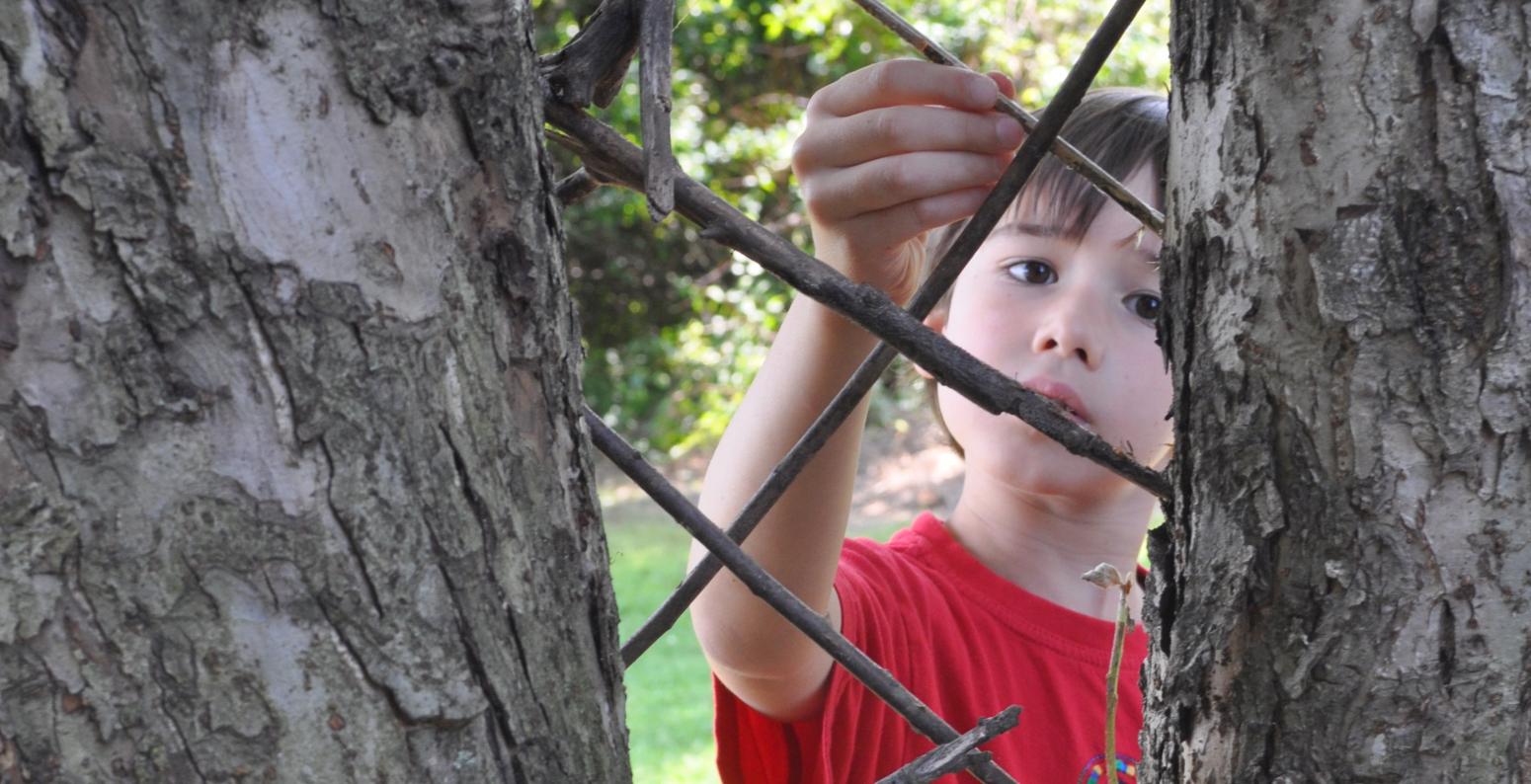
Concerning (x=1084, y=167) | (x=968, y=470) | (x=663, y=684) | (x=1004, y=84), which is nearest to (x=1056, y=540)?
(x=968, y=470)

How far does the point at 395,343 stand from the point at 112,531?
0.41 feet

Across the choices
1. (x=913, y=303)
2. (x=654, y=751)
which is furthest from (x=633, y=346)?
(x=913, y=303)

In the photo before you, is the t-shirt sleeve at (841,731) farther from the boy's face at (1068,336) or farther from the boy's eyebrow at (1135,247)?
the boy's eyebrow at (1135,247)

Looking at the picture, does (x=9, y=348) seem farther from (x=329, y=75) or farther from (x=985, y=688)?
(x=985, y=688)

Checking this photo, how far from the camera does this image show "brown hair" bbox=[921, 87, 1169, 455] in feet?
5.18

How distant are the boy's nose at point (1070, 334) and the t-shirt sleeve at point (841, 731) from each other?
0.37 metres

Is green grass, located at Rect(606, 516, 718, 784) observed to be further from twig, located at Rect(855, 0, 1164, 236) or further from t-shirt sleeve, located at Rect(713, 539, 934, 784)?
twig, located at Rect(855, 0, 1164, 236)

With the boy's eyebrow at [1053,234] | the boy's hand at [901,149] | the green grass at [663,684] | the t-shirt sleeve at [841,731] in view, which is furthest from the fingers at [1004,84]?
the green grass at [663,684]

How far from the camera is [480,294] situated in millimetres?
559

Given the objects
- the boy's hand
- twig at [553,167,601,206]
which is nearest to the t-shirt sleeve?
the boy's hand

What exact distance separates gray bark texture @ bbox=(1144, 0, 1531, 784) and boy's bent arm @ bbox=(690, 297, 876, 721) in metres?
0.58

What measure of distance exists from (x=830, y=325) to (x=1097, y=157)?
711mm

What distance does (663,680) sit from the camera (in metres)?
5.45

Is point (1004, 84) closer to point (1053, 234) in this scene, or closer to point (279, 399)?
point (1053, 234)
